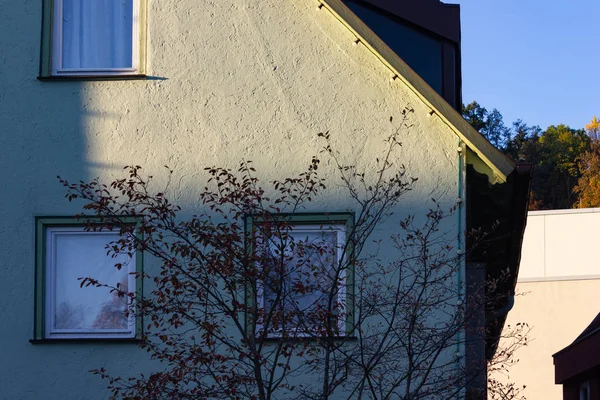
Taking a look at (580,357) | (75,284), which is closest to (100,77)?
(75,284)

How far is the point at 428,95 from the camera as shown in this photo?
1140 cm

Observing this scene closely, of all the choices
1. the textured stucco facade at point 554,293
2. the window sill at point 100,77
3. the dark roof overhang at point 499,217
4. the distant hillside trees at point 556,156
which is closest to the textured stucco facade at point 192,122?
the window sill at point 100,77

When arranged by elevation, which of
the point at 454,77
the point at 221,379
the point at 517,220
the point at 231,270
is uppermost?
the point at 454,77

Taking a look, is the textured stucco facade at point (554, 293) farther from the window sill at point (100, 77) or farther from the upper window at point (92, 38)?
the window sill at point (100, 77)

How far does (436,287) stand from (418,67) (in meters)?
2.98

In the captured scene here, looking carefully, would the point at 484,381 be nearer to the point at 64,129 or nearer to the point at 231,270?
the point at 231,270

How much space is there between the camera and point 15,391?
11547 mm

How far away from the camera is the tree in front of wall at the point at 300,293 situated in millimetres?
9711

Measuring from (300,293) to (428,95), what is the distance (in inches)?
97.1

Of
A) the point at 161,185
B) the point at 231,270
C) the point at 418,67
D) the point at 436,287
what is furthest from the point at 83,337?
the point at 418,67

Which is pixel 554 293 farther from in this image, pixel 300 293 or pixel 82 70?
pixel 300 293

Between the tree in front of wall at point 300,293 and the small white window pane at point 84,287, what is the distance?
1.29 ft

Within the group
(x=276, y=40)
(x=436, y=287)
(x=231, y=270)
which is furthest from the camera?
(x=276, y=40)

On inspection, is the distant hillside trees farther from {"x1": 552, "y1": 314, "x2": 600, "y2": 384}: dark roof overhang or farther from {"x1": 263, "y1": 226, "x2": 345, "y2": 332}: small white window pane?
{"x1": 263, "y1": 226, "x2": 345, "y2": 332}: small white window pane
